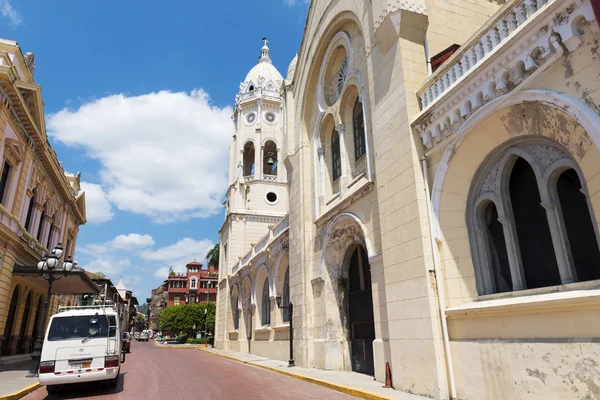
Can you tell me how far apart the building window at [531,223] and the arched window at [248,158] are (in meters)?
31.6

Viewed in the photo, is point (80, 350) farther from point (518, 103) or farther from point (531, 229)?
point (518, 103)

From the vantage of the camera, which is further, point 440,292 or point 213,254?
point 213,254

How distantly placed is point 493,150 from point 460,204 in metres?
1.33

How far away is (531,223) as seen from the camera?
282 inches

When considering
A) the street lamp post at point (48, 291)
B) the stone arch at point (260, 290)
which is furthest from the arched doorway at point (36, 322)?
the stone arch at point (260, 290)

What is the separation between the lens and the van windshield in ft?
32.6

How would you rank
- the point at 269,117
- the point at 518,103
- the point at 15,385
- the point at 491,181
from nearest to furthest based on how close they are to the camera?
the point at 518,103 < the point at 491,181 < the point at 15,385 < the point at 269,117

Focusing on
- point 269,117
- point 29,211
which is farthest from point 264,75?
point 29,211

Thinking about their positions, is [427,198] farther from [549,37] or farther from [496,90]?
[549,37]

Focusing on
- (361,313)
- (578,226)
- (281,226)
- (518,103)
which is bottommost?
(361,313)

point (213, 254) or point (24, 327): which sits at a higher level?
point (213, 254)

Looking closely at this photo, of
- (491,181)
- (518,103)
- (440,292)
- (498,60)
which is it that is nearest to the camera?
(518,103)

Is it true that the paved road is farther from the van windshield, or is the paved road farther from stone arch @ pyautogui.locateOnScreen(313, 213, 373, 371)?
stone arch @ pyautogui.locateOnScreen(313, 213, 373, 371)

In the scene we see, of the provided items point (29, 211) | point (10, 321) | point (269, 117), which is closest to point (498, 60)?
point (29, 211)
